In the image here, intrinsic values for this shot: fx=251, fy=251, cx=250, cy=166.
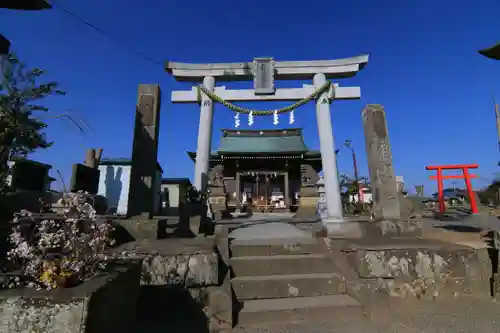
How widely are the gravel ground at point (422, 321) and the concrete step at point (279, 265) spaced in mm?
951

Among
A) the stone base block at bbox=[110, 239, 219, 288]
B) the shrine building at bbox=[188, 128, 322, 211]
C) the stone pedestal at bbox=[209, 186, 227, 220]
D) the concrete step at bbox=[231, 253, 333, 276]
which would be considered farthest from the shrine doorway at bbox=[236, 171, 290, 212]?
the stone base block at bbox=[110, 239, 219, 288]

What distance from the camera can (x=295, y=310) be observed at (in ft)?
11.6

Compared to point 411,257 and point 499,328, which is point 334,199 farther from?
point 499,328

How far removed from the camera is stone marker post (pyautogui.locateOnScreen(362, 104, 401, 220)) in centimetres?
604

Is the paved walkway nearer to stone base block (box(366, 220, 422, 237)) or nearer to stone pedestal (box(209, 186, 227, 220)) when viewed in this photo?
stone base block (box(366, 220, 422, 237))

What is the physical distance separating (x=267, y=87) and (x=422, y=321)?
8367 millimetres

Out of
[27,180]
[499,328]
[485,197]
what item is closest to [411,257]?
[499,328]

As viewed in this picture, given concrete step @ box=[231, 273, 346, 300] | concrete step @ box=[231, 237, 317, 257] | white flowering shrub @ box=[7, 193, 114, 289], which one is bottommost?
concrete step @ box=[231, 273, 346, 300]

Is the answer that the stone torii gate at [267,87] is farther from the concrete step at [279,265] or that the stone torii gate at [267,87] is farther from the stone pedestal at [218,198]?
the stone pedestal at [218,198]

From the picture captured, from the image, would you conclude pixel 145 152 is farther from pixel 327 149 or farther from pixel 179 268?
pixel 327 149

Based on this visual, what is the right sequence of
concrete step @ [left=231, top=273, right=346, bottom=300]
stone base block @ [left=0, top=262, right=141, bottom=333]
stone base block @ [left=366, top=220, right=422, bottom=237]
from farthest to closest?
stone base block @ [left=366, top=220, right=422, bottom=237] < concrete step @ [left=231, top=273, right=346, bottom=300] < stone base block @ [left=0, top=262, right=141, bottom=333]

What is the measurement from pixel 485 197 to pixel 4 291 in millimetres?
25665

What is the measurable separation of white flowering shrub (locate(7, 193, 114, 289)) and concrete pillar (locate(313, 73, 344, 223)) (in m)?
7.71

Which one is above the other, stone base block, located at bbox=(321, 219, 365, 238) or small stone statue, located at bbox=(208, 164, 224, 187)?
small stone statue, located at bbox=(208, 164, 224, 187)
